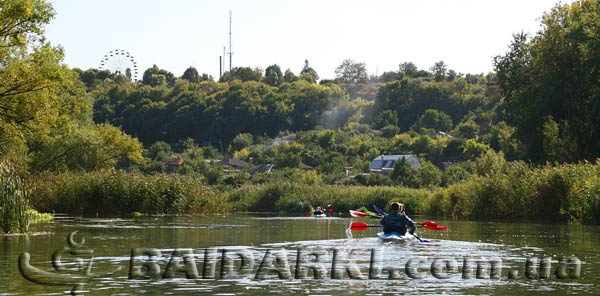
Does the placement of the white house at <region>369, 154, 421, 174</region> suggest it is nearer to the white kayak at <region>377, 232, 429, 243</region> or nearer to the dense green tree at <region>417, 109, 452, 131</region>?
the dense green tree at <region>417, 109, 452, 131</region>

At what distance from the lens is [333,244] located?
98.3 ft

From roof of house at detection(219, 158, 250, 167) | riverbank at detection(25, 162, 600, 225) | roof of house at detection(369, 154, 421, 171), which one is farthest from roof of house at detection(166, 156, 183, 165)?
riverbank at detection(25, 162, 600, 225)

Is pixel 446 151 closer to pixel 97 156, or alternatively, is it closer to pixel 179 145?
pixel 179 145

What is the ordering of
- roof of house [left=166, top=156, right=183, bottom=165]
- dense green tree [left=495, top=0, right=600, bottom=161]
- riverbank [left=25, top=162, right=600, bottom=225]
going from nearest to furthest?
riverbank [left=25, top=162, right=600, bottom=225] < dense green tree [left=495, top=0, right=600, bottom=161] < roof of house [left=166, top=156, right=183, bottom=165]

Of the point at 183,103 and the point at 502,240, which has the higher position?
the point at 183,103

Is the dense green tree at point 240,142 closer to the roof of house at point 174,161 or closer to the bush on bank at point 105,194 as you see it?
the roof of house at point 174,161

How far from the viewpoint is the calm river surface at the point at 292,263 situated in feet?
61.3

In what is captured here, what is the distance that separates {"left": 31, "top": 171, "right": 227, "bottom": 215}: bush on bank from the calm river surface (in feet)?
54.0

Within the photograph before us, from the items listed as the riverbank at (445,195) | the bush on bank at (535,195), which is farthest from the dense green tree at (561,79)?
the bush on bank at (535,195)

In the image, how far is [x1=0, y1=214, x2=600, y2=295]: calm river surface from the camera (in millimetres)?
18672

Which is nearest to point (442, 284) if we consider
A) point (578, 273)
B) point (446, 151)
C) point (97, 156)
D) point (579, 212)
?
point (578, 273)

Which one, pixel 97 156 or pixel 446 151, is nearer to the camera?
pixel 97 156

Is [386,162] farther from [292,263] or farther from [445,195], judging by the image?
[292,263]

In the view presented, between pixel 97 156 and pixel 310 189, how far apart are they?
54.7ft
